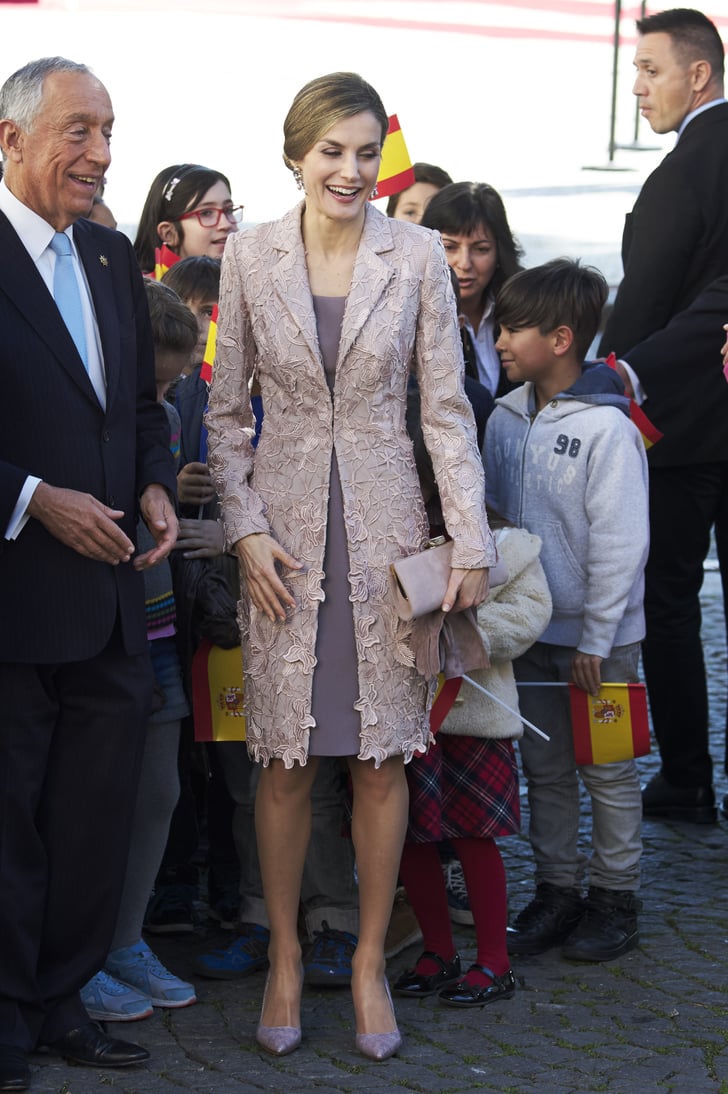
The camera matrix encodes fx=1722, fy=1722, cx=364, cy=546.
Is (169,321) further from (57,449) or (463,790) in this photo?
(463,790)

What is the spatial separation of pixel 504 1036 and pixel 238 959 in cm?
75

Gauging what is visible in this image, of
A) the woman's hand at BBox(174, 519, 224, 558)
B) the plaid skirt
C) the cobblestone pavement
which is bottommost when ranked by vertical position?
the cobblestone pavement

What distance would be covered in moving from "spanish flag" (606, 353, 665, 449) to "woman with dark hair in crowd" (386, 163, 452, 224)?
4.12ft

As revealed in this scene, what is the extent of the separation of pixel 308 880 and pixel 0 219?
1.84 meters

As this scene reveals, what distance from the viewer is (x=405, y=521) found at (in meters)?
3.85

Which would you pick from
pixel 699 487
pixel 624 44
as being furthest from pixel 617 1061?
pixel 624 44

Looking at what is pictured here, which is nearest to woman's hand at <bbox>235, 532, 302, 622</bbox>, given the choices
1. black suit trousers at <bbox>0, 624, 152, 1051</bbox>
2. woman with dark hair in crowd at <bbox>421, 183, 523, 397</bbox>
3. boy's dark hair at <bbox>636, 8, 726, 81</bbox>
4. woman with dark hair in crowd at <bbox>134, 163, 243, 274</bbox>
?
black suit trousers at <bbox>0, 624, 152, 1051</bbox>

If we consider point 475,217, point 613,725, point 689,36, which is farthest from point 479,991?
point 689,36

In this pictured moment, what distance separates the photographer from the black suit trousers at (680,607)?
5531 millimetres

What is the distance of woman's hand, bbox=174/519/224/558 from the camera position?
167 inches

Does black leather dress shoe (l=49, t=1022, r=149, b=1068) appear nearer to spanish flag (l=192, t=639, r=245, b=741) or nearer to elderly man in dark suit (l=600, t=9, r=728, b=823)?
spanish flag (l=192, t=639, r=245, b=741)

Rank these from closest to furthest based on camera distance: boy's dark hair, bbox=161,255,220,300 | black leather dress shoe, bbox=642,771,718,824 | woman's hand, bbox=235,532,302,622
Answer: woman's hand, bbox=235,532,302,622
boy's dark hair, bbox=161,255,220,300
black leather dress shoe, bbox=642,771,718,824

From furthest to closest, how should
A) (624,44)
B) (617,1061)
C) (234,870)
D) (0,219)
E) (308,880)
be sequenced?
(624,44) → (234,870) → (308,880) → (617,1061) → (0,219)

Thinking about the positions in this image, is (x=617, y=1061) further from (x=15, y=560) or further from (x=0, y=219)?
(x=0, y=219)
